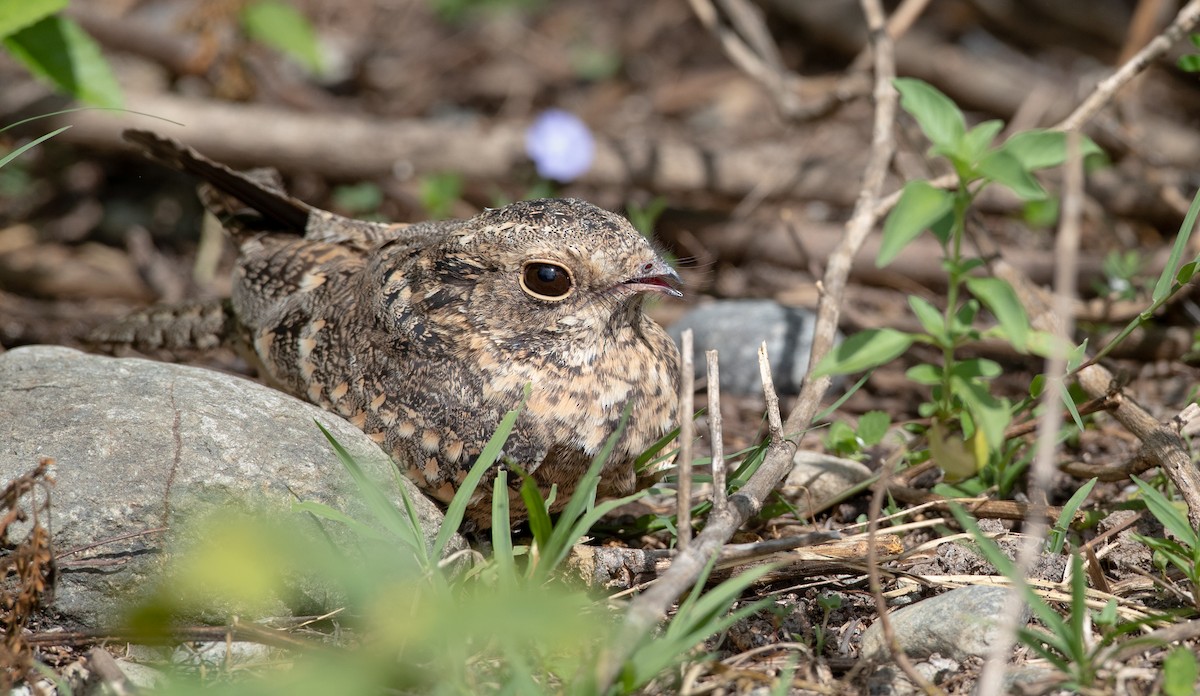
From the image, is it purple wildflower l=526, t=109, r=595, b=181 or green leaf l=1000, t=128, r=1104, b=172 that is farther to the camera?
purple wildflower l=526, t=109, r=595, b=181

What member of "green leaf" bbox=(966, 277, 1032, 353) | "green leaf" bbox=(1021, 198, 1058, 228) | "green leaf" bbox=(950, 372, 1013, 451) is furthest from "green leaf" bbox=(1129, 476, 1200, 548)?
"green leaf" bbox=(1021, 198, 1058, 228)

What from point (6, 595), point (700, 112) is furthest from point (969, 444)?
point (700, 112)

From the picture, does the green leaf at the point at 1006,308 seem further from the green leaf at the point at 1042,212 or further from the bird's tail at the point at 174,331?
the green leaf at the point at 1042,212

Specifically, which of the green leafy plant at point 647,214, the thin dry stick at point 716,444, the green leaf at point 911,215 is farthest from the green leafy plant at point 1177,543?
the green leafy plant at point 647,214

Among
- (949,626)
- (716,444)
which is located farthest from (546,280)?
(949,626)

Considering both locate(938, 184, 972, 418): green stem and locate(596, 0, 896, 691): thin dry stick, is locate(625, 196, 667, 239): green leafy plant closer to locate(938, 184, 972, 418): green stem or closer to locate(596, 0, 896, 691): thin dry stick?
locate(596, 0, 896, 691): thin dry stick

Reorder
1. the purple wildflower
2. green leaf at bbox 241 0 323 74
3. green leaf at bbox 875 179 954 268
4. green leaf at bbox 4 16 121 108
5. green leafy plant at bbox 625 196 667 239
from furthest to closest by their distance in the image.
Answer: green leaf at bbox 241 0 323 74, the purple wildflower, green leafy plant at bbox 625 196 667 239, green leaf at bbox 4 16 121 108, green leaf at bbox 875 179 954 268

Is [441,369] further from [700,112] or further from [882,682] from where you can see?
[700,112]

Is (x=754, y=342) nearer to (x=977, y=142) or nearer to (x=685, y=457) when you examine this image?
(x=977, y=142)
